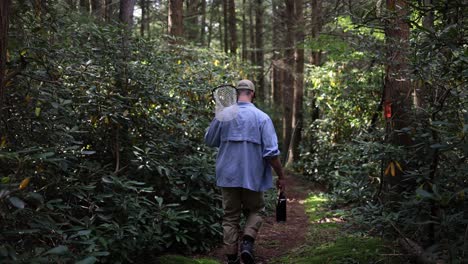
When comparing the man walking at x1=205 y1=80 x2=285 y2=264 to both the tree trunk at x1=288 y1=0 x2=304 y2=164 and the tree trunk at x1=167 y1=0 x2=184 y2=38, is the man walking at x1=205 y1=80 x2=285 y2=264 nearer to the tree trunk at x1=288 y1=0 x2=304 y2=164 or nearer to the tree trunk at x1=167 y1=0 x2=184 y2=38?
the tree trunk at x1=167 y1=0 x2=184 y2=38

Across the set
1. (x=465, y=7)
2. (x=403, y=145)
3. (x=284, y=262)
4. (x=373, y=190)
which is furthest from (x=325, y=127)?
(x=465, y=7)

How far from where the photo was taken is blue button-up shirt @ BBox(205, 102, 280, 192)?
500 centimetres

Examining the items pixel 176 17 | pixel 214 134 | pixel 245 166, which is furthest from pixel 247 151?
pixel 176 17

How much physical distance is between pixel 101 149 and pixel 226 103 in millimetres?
1646

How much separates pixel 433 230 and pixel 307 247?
1.96 meters

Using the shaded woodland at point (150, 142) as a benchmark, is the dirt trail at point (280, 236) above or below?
below

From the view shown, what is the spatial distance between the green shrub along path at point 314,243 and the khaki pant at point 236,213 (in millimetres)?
356

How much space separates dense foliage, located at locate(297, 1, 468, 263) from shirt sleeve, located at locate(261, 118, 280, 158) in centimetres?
138

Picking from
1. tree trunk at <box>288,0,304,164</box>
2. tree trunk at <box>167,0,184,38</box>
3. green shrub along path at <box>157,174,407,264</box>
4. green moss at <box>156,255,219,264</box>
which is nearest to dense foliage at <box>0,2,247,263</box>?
green moss at <box>156,255,219,264</box>

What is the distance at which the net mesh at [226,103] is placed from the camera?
17.0ft

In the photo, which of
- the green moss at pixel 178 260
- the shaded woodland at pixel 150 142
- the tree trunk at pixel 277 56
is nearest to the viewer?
the shaded woodland at pixel 150 142

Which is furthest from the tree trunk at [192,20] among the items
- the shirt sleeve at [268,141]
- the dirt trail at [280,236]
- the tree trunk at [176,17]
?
the shirt sleeve at [268,141]

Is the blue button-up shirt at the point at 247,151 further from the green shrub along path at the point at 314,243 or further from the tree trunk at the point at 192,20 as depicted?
the tree trunk at the point at 192,20

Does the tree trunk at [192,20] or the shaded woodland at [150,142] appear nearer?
the shaded woodland at [150,142]
